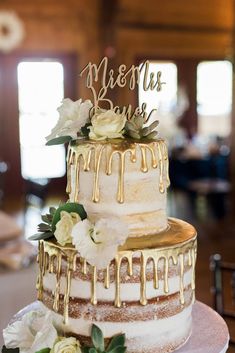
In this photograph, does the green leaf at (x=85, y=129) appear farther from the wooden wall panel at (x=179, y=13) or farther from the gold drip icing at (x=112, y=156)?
the wooden wall panel at (x=179, y=13)

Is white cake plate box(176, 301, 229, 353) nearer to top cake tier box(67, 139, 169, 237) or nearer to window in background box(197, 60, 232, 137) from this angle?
top cake tier box(67, 139, 169, 237)

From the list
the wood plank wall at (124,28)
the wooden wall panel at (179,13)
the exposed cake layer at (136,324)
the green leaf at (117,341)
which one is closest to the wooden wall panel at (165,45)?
the wood plank wall at (124,28)

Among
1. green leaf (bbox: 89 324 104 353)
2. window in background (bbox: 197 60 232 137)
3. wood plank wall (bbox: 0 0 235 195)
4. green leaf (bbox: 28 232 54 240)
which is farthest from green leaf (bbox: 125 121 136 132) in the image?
window in background (bbox: 197 60 232 137)

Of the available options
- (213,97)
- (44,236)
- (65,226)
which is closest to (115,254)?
(65,226)

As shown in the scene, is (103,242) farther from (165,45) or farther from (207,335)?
(165,45)

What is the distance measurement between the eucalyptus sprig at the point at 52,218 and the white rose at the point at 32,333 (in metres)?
0.19

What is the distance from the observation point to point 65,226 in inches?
55.1

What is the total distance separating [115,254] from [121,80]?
1.50ft

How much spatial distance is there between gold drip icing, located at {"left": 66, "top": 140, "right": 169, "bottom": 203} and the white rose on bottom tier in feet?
0.47

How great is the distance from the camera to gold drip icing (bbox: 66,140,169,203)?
4.67 ft

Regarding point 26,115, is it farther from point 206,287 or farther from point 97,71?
point 97,71

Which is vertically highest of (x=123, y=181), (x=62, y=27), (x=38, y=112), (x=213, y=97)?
(x=62, y=27)

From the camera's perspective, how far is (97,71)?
147 cm

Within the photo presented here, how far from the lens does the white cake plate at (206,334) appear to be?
1490 mm
